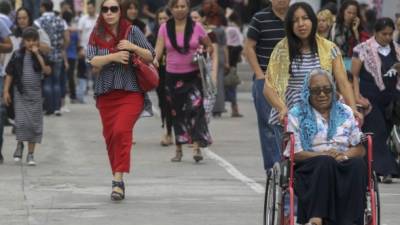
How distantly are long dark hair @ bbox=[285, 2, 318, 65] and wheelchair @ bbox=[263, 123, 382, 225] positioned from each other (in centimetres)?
116

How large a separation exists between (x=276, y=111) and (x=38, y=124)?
5.25 m

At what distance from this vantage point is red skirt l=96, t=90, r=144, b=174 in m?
11.5

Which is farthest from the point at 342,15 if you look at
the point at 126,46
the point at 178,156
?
the point at 126,46

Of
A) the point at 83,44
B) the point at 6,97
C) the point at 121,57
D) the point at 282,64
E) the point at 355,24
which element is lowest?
the point at 83,44

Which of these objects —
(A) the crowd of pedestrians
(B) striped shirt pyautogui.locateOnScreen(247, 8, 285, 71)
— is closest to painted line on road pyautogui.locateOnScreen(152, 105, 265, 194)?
(A) the crowd of pedestrians

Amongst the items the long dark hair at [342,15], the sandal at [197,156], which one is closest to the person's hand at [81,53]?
the sandal at [197,156]

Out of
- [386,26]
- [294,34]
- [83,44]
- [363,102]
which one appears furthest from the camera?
[83,44]

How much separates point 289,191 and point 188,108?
6.77m

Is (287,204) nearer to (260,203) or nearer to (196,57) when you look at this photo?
(260,203)

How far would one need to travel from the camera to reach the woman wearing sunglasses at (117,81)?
11.4 m

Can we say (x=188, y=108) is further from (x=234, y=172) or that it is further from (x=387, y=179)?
(x=387, y=179)

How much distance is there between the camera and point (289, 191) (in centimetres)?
824

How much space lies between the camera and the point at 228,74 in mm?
22312

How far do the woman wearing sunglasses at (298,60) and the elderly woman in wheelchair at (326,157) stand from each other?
83 centimetres
